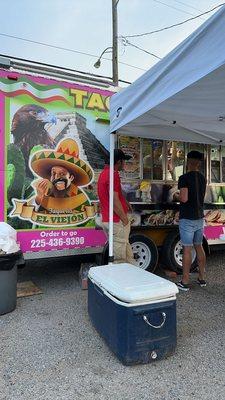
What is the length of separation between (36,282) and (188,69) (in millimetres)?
3870

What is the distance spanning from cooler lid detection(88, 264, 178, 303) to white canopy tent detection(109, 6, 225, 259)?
1.09 metres

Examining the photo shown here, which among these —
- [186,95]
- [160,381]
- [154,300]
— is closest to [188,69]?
[186,95]

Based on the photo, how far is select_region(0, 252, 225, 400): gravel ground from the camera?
271cm

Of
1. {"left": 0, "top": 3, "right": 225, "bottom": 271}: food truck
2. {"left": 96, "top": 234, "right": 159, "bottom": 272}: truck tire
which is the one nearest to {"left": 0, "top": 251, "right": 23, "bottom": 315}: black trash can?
{"left": 0, "top": 3, "right": 225, "bottom": 271}: food truck

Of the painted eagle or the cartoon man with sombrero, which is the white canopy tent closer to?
the cartoon man with sombrero

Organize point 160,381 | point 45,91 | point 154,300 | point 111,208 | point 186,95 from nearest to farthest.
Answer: point 160,381 < point 154,300 < point 186,95 < point 111,208 < point 45,91

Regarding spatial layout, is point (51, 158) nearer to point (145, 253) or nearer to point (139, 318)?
point (145, 253)

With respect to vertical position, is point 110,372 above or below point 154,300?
below

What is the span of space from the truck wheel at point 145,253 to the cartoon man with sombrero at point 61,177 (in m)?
1.04

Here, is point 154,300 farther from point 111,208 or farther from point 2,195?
point 2,195

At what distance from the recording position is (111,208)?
4668 millimetres

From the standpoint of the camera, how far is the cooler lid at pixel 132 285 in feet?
9.92

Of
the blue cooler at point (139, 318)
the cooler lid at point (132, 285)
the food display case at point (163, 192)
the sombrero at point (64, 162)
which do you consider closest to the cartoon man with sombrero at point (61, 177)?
the sombrero at point (64, 162)

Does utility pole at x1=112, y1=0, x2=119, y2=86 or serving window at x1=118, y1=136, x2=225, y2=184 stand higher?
utility pole at x1=112, y1=0, x2=119, y2=86
